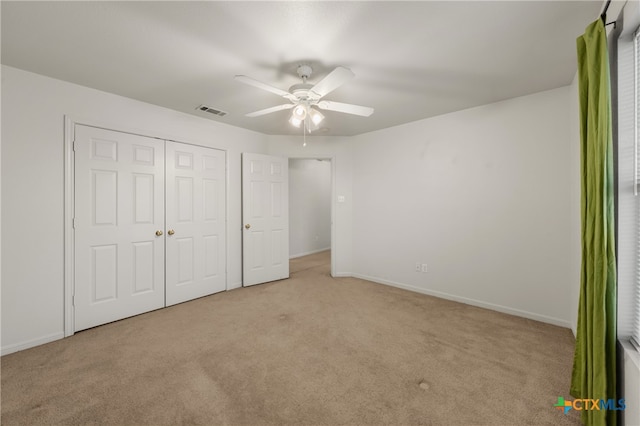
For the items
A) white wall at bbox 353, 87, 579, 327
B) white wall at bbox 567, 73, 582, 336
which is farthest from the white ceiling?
white wall at bbox 353, 87, 579, 327

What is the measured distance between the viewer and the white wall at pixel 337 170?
451cm

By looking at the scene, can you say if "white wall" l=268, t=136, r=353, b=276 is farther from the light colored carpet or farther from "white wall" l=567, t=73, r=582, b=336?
"white wall" l=567, t=73, r=582, b=336

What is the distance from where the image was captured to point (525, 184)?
2936 millimetres

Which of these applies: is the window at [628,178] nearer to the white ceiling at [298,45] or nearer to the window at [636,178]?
the window at [636,178]

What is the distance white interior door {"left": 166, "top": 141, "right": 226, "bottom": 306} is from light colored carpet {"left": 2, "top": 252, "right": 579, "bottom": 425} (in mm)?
502

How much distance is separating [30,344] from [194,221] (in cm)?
184

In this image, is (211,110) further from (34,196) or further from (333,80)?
(333,80)

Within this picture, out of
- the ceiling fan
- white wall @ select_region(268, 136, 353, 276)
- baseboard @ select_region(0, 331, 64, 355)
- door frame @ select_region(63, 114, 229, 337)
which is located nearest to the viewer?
the ceiling fan

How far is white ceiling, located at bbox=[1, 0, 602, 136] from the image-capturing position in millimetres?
1641

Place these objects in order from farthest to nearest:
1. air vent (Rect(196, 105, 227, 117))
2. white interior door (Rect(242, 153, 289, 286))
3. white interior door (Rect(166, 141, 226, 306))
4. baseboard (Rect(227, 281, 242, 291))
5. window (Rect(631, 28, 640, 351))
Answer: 1. white interior door (Rect(242, 153, 289, 286))
2. baseboard (Rect(227, 281, 242, 291))
3. white interior door (Rect(166, 141, 226, 306))
4. air vent (Rect(196, 105, 227, 117))
5. window (Rect(631, 28, 640, 351))

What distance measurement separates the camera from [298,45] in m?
→ 1.97

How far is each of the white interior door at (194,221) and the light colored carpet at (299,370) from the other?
19.8 inches

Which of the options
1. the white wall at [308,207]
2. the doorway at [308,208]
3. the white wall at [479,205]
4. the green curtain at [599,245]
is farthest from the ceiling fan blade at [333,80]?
the white wall at [308,207]

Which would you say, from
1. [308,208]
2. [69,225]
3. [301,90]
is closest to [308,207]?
[308,208]
